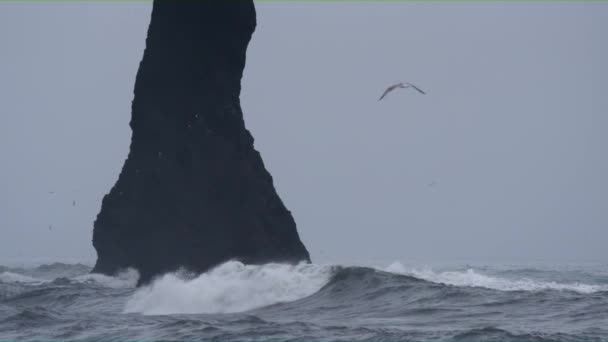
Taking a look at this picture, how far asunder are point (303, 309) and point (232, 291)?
12.7ft

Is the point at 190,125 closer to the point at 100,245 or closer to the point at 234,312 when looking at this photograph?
the point at 100,245

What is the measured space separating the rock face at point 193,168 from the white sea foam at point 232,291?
4.18 m

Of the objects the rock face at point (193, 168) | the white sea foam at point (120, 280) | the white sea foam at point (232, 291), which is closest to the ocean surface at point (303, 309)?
the white sea foam at point (232, 291)

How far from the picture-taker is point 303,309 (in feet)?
93.0

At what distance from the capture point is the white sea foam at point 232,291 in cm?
3031

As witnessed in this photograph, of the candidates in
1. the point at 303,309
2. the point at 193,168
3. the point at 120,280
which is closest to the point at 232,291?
the point at 303,309

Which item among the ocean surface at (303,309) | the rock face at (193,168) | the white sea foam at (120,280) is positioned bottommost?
the ocean surface at (303,309)

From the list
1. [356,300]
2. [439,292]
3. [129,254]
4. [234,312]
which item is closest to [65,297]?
[129,254]

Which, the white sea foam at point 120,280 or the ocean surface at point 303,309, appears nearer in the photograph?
the ocean surface at point 303,309

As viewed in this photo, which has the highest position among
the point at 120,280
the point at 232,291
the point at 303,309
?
the point at 120,280

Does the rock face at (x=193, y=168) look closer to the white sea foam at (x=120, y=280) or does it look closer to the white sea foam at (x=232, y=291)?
the white sea foam at (x=120, y=280)

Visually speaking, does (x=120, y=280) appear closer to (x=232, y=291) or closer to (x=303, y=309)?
(x=232, y=291)

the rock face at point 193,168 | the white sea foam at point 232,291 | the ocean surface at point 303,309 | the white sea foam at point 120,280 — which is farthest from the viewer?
the white sea foam at point 120,280

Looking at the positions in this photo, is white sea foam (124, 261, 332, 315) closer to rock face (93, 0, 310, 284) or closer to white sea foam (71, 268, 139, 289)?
rock face (93, 0, 310, 284)
